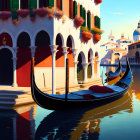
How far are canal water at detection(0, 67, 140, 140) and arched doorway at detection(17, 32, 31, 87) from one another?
2591mm

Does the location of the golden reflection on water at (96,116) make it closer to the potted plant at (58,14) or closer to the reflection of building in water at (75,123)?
Result: the reflection of building in water at (75,123)

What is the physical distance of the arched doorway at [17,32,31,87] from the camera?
11.0 m

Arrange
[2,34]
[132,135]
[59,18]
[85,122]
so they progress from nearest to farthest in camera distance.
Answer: [132,135]
[85,122]
[59,18]
[2,34]

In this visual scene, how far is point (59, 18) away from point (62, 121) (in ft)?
18.0

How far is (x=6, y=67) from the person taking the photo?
1139 centimetres

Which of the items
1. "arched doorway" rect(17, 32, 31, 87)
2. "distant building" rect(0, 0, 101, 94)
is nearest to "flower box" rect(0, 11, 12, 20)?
"distant building" rect(0, 0, 101, 94)

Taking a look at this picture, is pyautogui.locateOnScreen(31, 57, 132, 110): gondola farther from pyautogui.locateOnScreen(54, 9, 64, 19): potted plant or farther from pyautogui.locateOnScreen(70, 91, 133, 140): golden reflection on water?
pyautogui.locateOnScreen(54, 9, 64, 19): potted plant

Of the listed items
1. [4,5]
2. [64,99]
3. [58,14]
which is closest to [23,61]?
[4,5]

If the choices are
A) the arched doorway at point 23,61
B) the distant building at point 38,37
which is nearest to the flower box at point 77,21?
the distant building at point 38,37

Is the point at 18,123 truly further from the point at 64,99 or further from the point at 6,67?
the point at 6,67

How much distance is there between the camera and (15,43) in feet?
34.0

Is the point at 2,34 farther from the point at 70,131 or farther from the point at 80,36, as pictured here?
the point at 70,131

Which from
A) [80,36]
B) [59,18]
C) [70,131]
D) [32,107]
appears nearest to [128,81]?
[80,36]

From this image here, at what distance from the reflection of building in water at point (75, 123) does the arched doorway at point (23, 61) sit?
378cm
